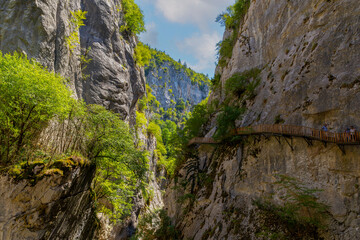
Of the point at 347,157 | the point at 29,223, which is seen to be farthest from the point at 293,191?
the point at 29,223

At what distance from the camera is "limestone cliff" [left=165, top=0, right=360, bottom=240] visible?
27.0 feet

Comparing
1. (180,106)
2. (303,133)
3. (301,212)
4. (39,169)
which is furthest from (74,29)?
(180,106)

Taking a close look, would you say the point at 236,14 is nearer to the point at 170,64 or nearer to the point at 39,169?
the point at 39,169

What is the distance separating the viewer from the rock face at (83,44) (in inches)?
551

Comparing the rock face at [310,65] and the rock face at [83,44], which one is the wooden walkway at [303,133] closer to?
the rock face at [310,65]

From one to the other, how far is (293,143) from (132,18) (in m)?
28.8

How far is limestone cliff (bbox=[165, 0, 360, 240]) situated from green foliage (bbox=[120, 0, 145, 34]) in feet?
62.8

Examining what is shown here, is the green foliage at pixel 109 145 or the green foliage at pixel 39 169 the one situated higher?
the green foliage at pixel 109 145

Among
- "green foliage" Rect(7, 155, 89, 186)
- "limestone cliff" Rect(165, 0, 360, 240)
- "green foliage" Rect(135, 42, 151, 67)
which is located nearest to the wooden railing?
"limestone cliff" Rect(165, 0, 360, 240)

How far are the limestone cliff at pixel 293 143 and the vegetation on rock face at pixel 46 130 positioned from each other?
6180 millimetres

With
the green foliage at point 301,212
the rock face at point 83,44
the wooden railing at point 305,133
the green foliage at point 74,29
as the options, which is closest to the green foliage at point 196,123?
the rock face at point 83,44

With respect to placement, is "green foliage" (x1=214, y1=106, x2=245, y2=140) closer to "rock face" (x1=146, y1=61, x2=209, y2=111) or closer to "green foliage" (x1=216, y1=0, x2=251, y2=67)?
"green foliage" (x1=216, y1=0, x2=251, y2=67)

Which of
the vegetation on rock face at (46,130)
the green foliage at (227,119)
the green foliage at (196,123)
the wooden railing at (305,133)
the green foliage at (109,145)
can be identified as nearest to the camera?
the wooden railing at (305,133)

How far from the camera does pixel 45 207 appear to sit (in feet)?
33.6
